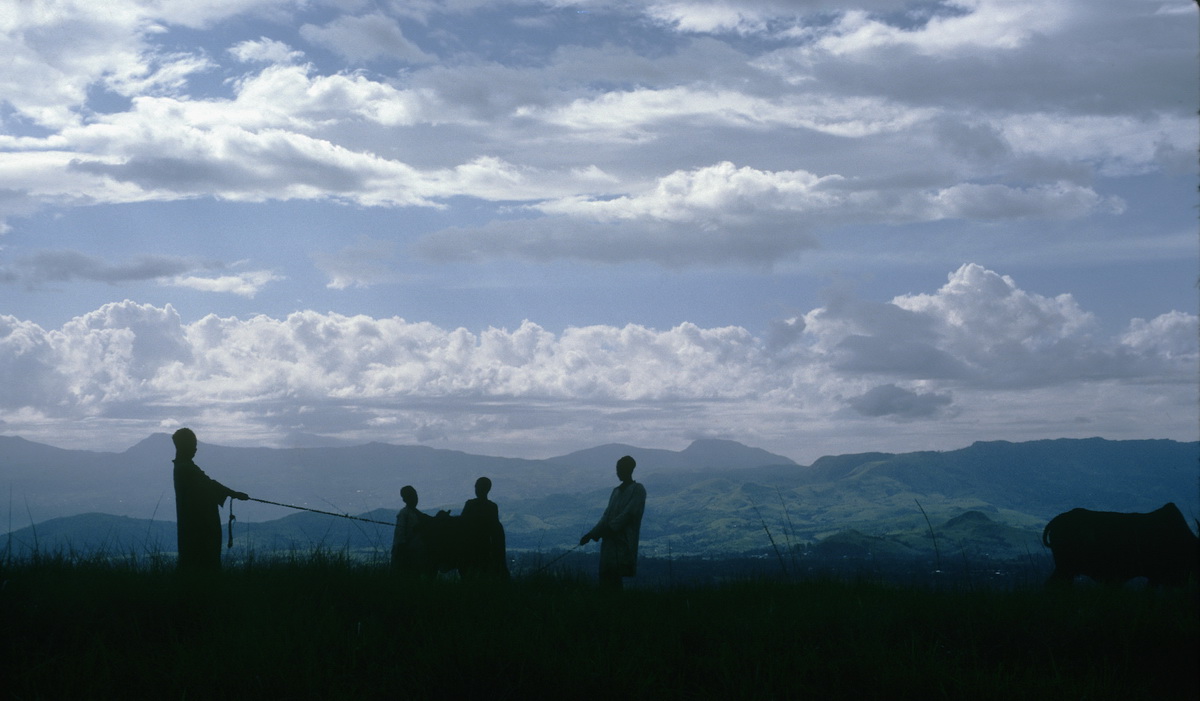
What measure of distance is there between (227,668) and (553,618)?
298 cm

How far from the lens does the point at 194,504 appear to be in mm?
11602

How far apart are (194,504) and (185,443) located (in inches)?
31.9

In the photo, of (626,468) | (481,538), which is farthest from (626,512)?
(481,538)

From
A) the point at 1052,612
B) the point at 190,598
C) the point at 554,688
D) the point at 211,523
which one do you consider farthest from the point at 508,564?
the point at 1052,612

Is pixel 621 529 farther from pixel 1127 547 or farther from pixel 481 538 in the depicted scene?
pixel 1127 547

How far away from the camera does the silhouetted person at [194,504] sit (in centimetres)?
1146

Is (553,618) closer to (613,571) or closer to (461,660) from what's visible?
(461,660)

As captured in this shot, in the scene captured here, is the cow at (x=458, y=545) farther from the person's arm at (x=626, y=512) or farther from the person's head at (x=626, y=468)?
the person's head at (x=626, y=468)

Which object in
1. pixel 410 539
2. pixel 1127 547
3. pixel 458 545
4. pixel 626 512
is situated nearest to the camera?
pixel 626 512

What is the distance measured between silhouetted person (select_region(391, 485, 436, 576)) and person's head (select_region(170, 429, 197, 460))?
2.79m

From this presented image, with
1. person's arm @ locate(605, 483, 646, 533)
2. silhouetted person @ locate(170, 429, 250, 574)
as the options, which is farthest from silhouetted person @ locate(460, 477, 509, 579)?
silhouetted person @ locate(170, 429, 250, 574)

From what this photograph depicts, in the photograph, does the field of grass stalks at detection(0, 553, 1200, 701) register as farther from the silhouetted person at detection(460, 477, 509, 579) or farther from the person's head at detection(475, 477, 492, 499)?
the person's head at detection(475, 477, 492, 499)

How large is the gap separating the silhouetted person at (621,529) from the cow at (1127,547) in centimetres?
659

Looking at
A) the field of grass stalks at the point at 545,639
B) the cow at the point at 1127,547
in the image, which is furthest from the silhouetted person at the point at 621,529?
the cow at the point at 1127,547
